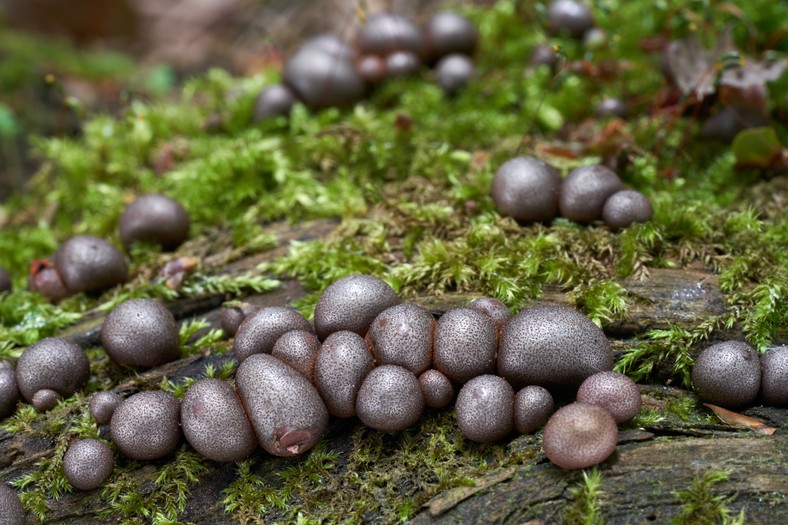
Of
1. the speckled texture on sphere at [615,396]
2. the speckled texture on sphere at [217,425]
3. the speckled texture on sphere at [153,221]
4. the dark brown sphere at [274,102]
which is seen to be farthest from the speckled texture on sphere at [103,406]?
the dark brown sphere at [274,102]

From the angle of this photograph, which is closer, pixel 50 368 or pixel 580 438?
pixel 580 438

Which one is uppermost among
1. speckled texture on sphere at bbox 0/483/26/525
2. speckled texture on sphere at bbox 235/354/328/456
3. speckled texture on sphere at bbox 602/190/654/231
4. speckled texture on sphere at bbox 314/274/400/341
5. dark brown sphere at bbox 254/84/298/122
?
dark brown sphere at bbox 254/84/298/122

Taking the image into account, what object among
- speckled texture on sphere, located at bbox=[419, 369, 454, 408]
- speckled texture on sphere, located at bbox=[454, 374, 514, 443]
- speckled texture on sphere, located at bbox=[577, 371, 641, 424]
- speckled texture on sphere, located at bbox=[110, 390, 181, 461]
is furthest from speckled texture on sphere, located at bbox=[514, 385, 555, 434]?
speckled texture on sphere, located at bbox=[110, 390, 181, 461]

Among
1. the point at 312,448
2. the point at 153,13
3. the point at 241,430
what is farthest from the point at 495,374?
the point at 153,13

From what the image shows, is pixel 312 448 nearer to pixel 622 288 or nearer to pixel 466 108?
pixel 622 288

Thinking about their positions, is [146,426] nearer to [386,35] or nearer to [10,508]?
[10,508]

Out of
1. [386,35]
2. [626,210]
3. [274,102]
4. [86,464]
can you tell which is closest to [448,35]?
[386,35]

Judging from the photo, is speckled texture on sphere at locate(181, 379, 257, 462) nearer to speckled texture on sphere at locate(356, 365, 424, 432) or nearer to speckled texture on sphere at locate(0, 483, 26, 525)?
speckled texture on sphere at locate(356, 365, 424, 432)
